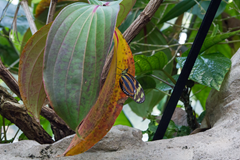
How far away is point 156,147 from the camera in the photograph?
54 cm

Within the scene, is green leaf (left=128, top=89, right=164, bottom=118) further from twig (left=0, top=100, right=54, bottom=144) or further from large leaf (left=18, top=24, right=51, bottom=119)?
large leaf (left=18, top=24, right=51, bottom=119)

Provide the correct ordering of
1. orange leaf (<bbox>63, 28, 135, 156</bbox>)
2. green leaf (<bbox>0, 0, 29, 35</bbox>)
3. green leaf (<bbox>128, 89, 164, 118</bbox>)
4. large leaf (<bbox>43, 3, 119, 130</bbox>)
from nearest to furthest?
1. large leaf (<bbox>43, 3, 119, 130</bbox>)
2. orange leaf (<bbox>63, 28, 135, 156</bbox>)
3. green leaf (<bbox>128, 89, 164, 118</bbox>)
4. green leaf (<bbox>0, 0, 29, 35</bbox>)

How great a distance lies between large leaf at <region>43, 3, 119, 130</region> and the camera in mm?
291

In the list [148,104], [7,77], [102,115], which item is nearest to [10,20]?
[7,77]

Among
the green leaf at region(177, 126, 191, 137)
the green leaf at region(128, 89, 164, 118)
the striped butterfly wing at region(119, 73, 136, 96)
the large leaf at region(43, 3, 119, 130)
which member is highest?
the large leaf at region(43, 3, 119, 130)

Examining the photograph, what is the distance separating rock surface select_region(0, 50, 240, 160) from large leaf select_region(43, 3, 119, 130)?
27 centimetres

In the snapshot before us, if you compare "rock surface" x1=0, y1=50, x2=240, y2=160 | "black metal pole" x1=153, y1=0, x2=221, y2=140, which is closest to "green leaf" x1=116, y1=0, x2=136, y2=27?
"black metal pole" x1=153, y1=0, x2=221, y2=140

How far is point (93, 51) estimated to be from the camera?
1.05ft

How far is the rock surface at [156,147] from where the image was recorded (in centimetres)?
49

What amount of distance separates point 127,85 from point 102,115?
0.28 ft

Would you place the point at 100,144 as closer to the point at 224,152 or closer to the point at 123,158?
the point at 123,158

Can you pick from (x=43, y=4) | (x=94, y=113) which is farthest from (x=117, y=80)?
(x=43, y=4)

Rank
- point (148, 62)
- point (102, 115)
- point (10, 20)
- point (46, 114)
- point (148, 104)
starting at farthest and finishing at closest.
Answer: point (10, 20) → point (148, 104) → point (148, 62) → point (46, 114) → point (102, 115)

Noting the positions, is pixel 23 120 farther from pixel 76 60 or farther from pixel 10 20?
pixel 10 20
